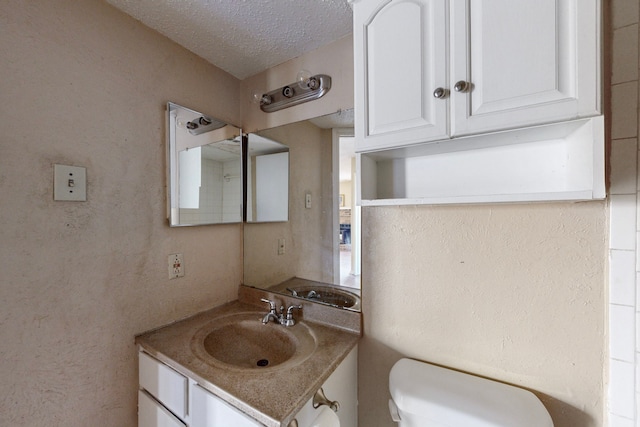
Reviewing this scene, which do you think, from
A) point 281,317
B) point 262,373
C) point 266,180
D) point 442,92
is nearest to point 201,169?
point 266,180

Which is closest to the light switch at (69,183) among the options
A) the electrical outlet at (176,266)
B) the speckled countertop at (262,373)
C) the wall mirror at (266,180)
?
the electrical outlet at (176,266)

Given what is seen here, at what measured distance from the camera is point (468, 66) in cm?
65

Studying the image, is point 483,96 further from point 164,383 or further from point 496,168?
point 164,383

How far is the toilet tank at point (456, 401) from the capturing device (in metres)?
0.70

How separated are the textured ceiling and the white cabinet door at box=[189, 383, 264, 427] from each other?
136 cm

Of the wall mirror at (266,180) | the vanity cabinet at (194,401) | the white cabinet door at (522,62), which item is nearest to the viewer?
the white cabinet door at (522,62)

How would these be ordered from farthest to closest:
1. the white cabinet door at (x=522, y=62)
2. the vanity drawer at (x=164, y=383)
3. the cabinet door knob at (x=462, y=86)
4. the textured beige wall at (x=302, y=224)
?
the textured beige wall at (x=302, y=224) → the vanity drawer at (x=164, y=383) → the cabinet door knob at (x=462, y=86) → the white cabinet door at (x=522, y=62)

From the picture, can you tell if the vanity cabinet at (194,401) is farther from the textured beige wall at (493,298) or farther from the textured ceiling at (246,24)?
the textured ceiling at (246,24)

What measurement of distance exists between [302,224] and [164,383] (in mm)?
813

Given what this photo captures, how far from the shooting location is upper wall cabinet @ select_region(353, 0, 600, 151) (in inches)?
21.6

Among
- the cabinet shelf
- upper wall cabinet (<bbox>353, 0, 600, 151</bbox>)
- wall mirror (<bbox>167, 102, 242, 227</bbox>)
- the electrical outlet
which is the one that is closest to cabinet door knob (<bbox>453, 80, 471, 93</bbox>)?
Result: upper wall cabinet (<bbox>353, 0, 600, 151</bbox>)

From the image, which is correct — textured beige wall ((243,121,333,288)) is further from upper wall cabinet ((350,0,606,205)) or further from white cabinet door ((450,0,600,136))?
white cabinet door ((450,0,600,136))

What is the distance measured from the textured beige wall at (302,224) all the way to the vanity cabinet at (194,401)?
421 millimetres

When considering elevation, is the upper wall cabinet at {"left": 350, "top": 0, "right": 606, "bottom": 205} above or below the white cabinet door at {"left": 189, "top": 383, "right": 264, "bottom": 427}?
above
